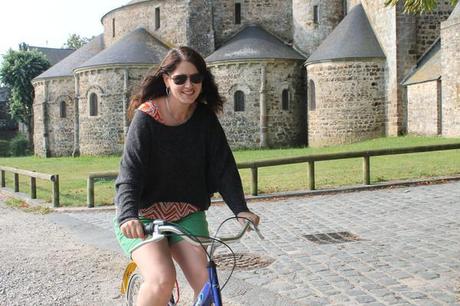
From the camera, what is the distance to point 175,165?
12.2ft

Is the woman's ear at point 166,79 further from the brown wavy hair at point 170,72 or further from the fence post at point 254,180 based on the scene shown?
the fence post at point 254,180

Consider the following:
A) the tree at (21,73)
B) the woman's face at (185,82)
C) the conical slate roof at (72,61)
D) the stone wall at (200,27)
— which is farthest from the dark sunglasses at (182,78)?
Answer: the tree at (21,73)

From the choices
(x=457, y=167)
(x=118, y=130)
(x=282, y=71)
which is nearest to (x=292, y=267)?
(x=457, y=167)

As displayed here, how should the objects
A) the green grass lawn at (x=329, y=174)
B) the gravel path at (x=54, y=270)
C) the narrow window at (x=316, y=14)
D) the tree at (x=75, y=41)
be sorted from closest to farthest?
the gravel path at (x=54, y=270) < the green grass lawn at (x=329, y=174) < the narrow window at (x=316, y=14) < the tree at (x=75, y=41)

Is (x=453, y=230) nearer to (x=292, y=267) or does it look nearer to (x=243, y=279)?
(x=292, y=267)

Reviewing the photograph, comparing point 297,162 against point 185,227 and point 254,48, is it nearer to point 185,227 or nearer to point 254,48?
point 185,227

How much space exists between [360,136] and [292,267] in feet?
73.9

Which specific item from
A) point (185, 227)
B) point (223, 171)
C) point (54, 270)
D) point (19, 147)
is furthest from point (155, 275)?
point (19, 147)

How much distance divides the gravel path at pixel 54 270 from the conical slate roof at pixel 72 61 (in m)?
30.7

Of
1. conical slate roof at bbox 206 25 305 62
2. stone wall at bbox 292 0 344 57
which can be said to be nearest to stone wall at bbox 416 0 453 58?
stone wall at bbox 292 0 344 57

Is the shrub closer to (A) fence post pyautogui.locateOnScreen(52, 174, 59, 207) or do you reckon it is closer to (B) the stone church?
(B) the stone church

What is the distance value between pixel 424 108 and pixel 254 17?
45.0ft

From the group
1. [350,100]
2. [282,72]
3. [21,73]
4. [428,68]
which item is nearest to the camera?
[428,68]

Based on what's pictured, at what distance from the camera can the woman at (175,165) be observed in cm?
354
